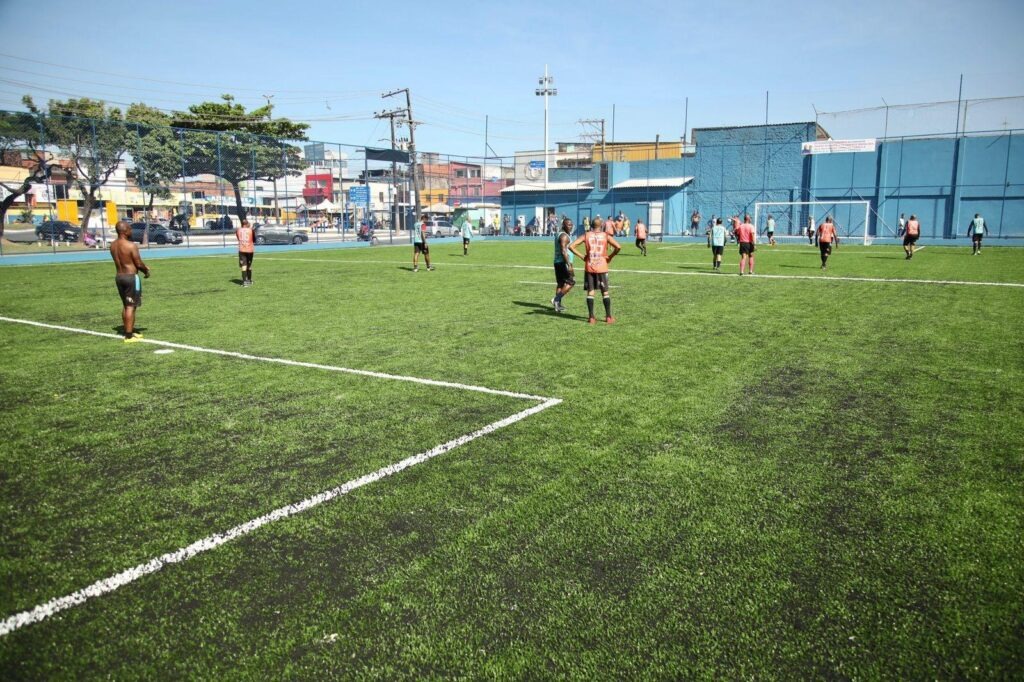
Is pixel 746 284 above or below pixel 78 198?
below

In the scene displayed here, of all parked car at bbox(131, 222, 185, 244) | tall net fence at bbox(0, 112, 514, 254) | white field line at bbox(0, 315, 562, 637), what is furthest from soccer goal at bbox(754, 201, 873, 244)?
white field line at bbox(0, 315, 562, 637)

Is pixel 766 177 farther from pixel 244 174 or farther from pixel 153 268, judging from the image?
pixel 153 268

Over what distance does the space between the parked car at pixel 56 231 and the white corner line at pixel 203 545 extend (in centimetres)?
3203

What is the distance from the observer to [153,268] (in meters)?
24.9

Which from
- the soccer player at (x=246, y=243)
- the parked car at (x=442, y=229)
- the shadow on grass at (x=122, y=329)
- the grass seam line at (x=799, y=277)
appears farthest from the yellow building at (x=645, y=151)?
the shadow on grass at (x=122, y=329)

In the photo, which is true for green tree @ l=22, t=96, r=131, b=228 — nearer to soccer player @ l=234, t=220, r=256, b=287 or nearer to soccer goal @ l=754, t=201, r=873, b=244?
soccer player @ l=234, t=220, r=256, b=287

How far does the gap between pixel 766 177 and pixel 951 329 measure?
43.7m

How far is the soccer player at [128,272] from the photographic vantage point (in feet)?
33.0

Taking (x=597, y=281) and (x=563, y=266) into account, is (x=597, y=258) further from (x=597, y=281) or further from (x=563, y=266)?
(x=563, y=266)

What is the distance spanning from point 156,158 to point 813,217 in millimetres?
42069

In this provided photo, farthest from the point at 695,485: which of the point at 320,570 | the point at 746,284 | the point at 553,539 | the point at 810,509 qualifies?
the point at 746,284

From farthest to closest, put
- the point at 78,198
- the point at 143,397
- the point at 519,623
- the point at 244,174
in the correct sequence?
the point at 244,174 < the point at 78,198 < the point at 143,397 < the point at 519,623

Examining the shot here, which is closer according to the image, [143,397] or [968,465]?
[968,465]

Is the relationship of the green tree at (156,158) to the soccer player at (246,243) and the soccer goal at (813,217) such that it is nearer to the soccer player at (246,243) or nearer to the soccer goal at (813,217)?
the soccer player at (246,243)
